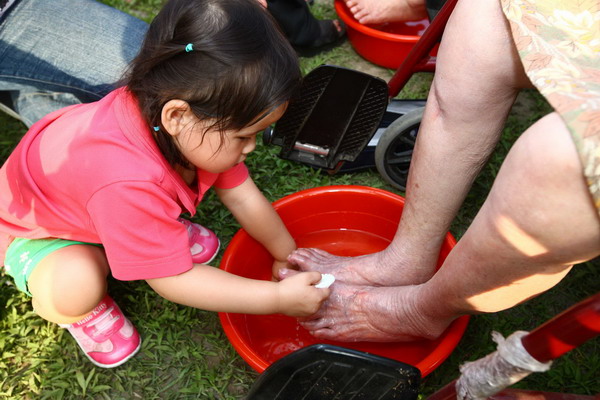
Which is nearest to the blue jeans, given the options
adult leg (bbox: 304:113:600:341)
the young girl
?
the young girl

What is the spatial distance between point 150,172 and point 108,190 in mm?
81

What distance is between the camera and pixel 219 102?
100cm

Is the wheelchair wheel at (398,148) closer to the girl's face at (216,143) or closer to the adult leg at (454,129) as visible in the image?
the adult leg at (454,129)

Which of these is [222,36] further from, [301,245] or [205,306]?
[301,245]

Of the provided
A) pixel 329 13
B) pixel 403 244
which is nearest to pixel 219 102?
pixel 403 244

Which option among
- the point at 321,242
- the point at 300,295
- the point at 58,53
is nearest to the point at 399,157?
the point at 321,242

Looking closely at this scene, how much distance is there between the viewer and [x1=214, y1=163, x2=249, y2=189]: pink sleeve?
4.47 feet

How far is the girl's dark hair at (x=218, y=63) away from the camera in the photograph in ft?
3.20

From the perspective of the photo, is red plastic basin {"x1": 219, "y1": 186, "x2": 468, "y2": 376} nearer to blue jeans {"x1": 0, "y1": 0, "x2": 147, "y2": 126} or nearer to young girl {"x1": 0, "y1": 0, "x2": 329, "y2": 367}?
young girl {"x1": 0, "y1": 0, "x2": 329, "y2": 367}

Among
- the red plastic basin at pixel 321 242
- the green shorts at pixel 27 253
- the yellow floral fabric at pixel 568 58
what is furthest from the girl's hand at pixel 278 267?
the yellow floral fabric at pixel 568 58

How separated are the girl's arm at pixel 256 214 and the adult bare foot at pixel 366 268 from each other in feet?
0.20

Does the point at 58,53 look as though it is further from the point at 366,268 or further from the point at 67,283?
the point at 366,268

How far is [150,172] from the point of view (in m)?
1.07

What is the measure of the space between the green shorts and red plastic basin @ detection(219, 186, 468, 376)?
37cm
